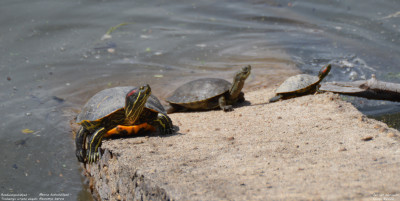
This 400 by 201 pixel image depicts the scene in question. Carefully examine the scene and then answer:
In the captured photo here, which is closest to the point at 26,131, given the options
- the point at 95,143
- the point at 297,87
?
the point at 95,143

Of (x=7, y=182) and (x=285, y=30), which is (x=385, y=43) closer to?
(x=285, y=30)

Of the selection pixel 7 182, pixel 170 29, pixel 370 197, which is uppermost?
pixel 370 197

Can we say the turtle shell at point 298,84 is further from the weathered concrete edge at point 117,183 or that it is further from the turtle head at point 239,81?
the weathered concrete edge at point 117,183

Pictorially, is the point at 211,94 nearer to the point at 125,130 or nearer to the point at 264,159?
the point at 125,130

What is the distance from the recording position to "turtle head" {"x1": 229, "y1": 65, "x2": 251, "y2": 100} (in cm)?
513

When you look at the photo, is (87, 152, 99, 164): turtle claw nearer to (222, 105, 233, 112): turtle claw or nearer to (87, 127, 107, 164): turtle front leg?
(87, 127, 107, 164): turtle front leg

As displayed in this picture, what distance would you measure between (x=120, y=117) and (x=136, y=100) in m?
0.36

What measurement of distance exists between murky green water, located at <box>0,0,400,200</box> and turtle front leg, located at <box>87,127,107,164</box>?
0.73 m

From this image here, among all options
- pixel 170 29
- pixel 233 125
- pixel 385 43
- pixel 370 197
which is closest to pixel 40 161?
pixel 233 125

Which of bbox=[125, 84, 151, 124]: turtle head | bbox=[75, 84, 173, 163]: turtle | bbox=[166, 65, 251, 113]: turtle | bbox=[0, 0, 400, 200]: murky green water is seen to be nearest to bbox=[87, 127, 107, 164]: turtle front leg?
bbox=[75, 84, 173, 163]: turtle

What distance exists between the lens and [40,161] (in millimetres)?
4848

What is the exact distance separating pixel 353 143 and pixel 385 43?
245 inches

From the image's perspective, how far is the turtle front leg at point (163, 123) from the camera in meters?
3.84

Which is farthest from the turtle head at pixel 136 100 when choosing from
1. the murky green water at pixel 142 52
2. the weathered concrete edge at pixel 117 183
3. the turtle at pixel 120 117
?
the murky green water at pixel 142 52
